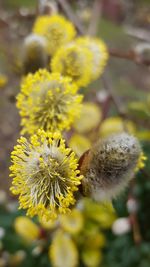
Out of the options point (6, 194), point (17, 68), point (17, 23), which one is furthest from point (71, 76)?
point (6, 194)

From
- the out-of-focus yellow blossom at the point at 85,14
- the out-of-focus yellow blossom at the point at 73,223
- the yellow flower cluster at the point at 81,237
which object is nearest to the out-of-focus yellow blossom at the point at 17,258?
the yellow flower cluster at the point at 81,237

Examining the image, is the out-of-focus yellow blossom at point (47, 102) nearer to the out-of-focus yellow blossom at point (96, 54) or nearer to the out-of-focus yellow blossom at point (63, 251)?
the out-of-focus yellow blossom at point (96, 54)

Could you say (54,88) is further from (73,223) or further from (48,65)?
(73,223)

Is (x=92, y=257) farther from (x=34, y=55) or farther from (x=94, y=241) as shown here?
(x=34, y=55)

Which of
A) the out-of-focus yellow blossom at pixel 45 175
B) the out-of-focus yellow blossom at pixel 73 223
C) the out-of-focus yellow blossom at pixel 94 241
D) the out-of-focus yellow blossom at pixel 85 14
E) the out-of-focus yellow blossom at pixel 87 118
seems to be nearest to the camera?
the out-of-focus yellow blossom at pixel 45 175

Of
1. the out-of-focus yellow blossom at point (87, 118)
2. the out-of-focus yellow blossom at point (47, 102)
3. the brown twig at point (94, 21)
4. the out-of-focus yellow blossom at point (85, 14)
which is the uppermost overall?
the out-of-focus yellow blossom at point (85, 14)

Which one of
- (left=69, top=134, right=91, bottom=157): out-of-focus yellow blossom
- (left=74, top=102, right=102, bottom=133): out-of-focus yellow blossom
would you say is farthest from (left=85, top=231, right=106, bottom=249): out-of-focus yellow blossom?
(left=69, top=134, right=91, bottom=157): out-of-focus yellow blossom
